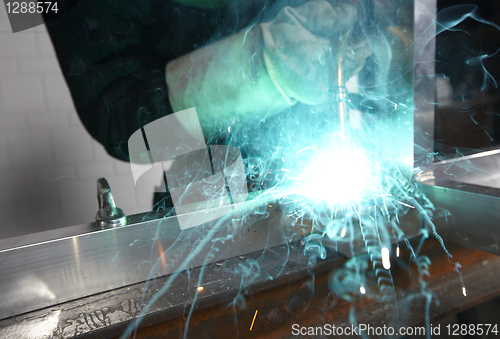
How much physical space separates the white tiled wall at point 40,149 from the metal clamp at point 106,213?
19 centimetres

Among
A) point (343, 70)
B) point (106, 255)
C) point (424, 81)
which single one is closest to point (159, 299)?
point (106, 255)

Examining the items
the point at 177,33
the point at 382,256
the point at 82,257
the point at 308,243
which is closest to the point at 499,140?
the point at 382,256

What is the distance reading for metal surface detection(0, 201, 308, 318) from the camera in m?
0.69

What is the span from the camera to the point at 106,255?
2.48ft

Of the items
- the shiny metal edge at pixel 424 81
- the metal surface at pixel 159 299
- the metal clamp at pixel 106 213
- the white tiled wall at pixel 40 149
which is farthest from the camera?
the shiny metal edge at pixel 424 81

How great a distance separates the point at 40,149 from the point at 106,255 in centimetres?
42

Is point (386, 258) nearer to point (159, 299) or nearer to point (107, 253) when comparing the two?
point (159, 299)

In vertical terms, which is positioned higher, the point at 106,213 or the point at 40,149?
the point at 40,149

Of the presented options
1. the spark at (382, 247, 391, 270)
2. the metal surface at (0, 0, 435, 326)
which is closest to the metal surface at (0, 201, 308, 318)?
the metal surface at (0, 0, 435, 326)

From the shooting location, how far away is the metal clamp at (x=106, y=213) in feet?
2.55

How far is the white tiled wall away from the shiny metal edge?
106cm

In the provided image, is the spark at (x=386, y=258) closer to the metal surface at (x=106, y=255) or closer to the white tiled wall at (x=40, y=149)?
the metal surface at (x=106, y=255)

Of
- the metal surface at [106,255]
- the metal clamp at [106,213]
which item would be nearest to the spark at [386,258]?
the metal surface at [106,255]

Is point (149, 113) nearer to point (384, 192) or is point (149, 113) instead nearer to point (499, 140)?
point (384, 192)
